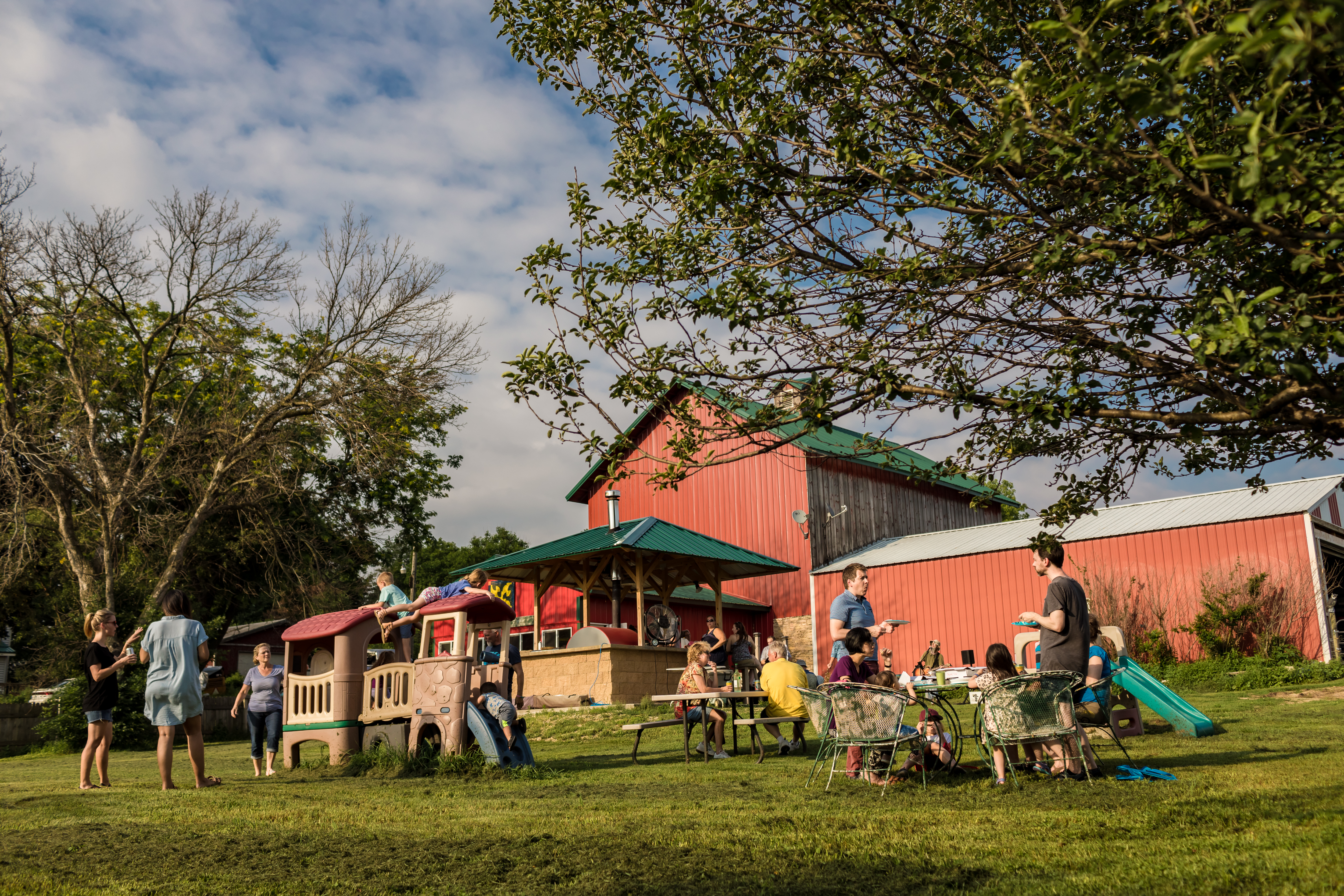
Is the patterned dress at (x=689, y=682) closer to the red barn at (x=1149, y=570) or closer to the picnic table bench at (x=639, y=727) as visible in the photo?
the picnic table bench at (x=639, y=727)

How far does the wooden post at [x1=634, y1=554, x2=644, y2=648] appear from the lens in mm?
19469

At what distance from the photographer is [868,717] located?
646 cm

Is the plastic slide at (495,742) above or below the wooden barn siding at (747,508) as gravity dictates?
below

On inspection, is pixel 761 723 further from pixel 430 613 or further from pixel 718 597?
pixel 718 597

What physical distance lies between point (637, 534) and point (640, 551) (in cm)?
53

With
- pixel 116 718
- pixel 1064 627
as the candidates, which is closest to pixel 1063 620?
pixel 1064 627

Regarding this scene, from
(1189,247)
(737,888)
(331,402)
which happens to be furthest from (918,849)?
(331,402)

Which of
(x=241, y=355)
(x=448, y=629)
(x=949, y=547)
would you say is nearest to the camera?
(x=448, y=629)

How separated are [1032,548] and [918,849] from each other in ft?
8.47

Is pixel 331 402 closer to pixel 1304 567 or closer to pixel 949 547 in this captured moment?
pixel 949 547

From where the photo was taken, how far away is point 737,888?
3744 mm

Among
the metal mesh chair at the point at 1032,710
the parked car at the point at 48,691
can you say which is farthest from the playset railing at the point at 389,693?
the parked car at the point at 48,691

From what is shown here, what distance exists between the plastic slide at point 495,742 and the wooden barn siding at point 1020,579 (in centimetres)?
1295

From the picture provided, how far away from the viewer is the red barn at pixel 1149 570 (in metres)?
17.8
